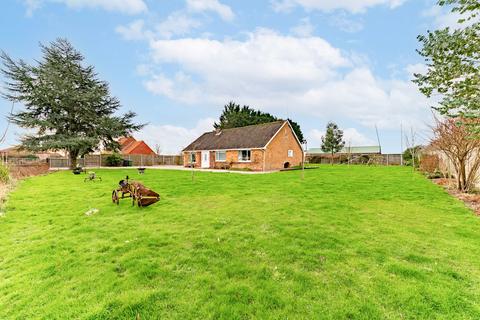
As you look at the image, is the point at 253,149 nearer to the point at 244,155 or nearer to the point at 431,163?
the point at 244,155

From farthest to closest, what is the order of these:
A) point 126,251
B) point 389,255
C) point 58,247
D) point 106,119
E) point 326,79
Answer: point 106,119
point 326,79
point 58,247
point 126,251
point 389,255

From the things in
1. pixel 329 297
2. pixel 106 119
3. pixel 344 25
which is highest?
pixel 344 25

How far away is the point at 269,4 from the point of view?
13602 millimetres

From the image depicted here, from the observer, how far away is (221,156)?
3025 centimetres

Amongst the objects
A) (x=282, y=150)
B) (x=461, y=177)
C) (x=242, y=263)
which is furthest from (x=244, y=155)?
(x=242, y=263)

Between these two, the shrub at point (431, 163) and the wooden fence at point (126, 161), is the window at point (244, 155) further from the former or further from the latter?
the wooden fence at point (126, 161)

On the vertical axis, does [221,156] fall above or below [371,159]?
above

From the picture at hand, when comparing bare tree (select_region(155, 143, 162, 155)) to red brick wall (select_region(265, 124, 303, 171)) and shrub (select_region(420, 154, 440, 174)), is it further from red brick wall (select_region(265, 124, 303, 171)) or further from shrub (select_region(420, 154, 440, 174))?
shrub (select_region(420, 154, 440, 174))

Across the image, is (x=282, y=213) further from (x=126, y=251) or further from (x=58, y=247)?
(x=58, y=247)

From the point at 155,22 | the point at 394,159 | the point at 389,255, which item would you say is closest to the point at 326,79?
the point at 155,22

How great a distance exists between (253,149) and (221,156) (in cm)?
536

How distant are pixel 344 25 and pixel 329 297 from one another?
14.7 meters

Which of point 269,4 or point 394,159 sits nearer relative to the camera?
point 269,4

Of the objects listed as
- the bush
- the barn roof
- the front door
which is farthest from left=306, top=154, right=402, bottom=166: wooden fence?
the bush
